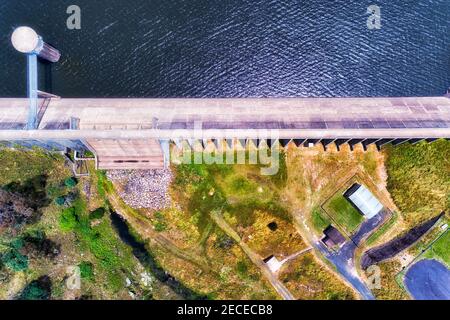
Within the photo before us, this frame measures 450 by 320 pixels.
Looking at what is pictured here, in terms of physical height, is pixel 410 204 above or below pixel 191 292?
above

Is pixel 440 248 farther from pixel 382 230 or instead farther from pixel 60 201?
pixel 60 201

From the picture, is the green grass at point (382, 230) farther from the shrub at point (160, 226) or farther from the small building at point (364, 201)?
the shrub at point (160, 226)

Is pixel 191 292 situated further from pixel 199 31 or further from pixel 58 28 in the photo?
pixel 58 28

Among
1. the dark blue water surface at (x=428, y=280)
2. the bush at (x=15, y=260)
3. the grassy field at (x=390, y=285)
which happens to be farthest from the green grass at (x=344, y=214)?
the bush at (x=15, y=260)

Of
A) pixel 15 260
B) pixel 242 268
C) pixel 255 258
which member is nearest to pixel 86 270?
pixel 15 260

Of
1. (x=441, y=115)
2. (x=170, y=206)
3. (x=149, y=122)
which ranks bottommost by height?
(x=170, y=206)
